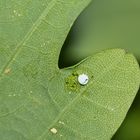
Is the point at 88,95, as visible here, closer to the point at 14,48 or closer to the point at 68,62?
the point at 14,48

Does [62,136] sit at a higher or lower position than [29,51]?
lower

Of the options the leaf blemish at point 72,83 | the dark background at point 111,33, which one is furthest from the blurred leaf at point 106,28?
the leaf blemish at point 72,83

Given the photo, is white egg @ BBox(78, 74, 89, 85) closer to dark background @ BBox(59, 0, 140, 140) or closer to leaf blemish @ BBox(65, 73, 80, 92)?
leaf blemish @ BBox(65, 73, 80, 92)

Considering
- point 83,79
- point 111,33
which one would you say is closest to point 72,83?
point 83,79

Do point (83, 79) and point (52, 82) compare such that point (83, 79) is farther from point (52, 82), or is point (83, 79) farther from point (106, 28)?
point (106, 28)

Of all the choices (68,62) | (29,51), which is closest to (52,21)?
(29,51)
